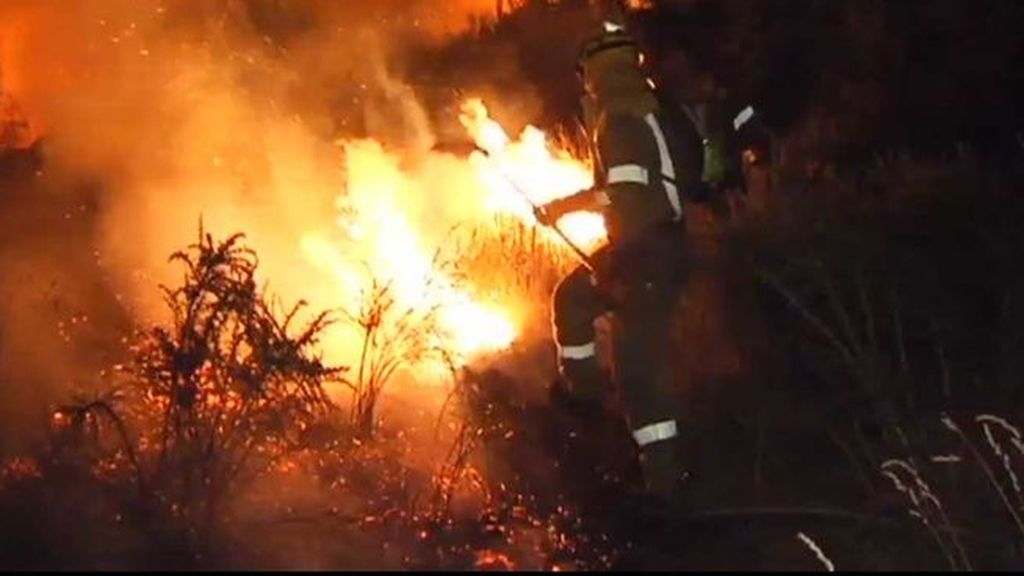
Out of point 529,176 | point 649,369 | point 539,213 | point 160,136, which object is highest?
point 160,136

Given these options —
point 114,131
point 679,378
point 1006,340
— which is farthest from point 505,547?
point 114,131

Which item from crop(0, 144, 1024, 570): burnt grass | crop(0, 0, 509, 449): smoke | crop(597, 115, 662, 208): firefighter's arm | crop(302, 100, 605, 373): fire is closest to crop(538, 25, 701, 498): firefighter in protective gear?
crop(597, 115, 662, 208): firefighter's arm

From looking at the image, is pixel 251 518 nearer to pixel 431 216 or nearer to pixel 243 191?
pixel 431 216

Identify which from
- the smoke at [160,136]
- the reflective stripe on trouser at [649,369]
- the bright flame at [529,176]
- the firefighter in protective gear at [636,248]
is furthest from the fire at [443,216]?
the reflective stripe on trouser at [649,369]

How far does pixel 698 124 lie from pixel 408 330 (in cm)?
162

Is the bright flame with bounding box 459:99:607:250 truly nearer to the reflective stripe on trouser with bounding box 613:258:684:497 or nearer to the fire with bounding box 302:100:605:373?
the fire with bounding box 302:100:605:373

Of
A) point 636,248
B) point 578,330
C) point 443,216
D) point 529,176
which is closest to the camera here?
point 636,248

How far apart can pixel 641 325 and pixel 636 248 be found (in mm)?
312

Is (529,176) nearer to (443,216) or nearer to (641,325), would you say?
(443,216)

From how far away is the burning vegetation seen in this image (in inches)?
259

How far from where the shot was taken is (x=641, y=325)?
7.31m

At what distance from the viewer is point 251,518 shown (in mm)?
6582

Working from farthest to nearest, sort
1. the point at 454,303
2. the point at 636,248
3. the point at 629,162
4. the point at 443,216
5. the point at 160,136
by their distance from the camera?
the point at 160,136 → the point at 443,216 → the point at 454,303 → the point at 636,248 → the point at 629,162

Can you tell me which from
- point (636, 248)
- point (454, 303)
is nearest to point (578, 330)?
point (636, 248)
